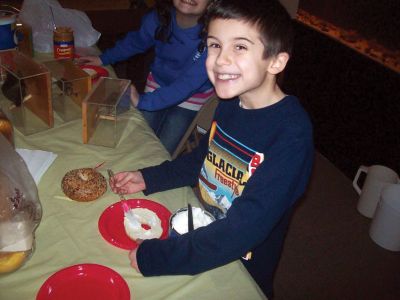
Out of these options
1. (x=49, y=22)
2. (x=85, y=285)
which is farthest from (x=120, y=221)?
(x=49, y=22)

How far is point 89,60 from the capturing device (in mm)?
1748

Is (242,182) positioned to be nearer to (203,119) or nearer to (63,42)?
(203,119)

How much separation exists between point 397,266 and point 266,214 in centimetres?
150

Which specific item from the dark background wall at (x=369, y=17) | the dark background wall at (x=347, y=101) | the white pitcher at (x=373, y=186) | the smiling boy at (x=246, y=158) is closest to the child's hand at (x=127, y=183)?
the smiling boy at (x=246, y=158)

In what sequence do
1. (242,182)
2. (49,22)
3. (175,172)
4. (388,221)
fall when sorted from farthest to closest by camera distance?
(388,221)
(49,22)
(175,172)
(242,182)

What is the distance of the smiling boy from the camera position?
0.80 metres

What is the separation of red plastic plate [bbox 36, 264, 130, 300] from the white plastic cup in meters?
1.65

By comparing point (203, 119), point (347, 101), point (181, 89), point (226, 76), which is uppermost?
point (226, 76)

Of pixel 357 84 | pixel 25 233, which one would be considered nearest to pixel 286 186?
pixel 25 233

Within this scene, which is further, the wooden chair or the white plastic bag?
the white plastic bag

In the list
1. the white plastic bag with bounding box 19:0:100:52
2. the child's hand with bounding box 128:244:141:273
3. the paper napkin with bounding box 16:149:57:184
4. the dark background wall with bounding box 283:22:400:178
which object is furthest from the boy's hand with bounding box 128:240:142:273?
the dark background wall with bounding box 283:22:400:178

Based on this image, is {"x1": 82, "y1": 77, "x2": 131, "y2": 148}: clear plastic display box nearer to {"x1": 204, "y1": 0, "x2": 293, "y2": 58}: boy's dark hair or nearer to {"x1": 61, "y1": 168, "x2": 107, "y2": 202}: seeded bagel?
{"x1": 61, "y1": 168, "x2": 107, "y2": 202}: seeded bagel

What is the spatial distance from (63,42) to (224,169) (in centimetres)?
99

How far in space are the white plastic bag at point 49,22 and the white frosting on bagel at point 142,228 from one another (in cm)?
120
